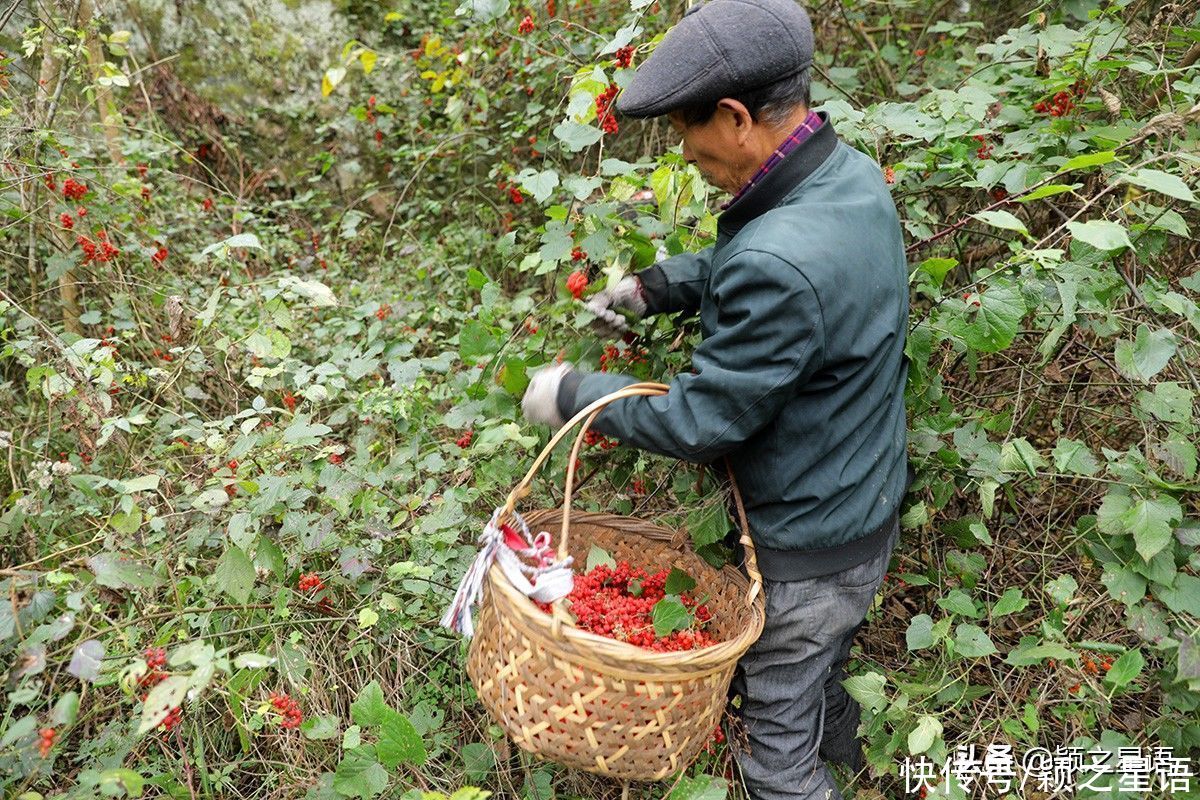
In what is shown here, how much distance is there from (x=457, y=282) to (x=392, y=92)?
1779 millimetres

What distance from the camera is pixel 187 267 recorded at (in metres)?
3.42

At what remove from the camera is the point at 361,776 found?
5.51 feet

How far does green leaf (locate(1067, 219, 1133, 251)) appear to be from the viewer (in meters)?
1.46

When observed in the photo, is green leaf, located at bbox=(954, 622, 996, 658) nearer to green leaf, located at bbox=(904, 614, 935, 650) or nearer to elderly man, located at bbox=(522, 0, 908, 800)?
green leaf, located at bbox=(904, 614, 935, 650)

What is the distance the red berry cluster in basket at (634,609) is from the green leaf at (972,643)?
562 millimetres

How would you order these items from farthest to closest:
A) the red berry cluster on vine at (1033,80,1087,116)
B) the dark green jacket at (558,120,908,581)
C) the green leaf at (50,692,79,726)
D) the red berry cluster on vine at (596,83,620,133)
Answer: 1. the red berry cluster on vine at (1033,80,1087,116)
2. the red berry cluster on vine at (596,83,620,133)
3. the dark green jacket at (558,120,908,581)
4. the green leaf at (50,692,79,726)

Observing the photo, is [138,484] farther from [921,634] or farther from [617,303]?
[921,634]

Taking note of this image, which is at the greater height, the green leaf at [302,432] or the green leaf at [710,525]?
the green leaf at [302,432]

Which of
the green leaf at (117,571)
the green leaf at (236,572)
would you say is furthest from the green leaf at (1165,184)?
the green leaf at (117,571)

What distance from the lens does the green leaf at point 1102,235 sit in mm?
1456

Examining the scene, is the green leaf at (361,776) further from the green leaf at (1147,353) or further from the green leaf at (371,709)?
the green leaf at (1147,353)

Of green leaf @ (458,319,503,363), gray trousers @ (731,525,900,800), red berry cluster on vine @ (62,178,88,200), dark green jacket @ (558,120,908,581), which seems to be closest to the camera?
dark green jacket @ (558,120,908,581)

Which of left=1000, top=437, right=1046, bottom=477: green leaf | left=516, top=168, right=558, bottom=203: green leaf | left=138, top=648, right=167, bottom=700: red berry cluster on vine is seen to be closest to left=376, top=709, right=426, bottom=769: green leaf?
left=138, top=648, right=167, bottom=700: red berry cluster on vine

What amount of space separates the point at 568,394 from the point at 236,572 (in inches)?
34.6
